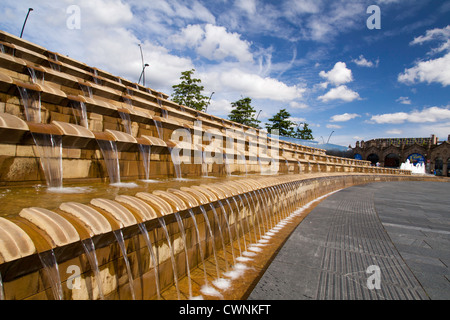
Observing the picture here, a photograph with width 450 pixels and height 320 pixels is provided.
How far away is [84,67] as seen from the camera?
8766 millimetres

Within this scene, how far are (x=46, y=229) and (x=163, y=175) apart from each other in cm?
404

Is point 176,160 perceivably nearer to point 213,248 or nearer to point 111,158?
point 111,158

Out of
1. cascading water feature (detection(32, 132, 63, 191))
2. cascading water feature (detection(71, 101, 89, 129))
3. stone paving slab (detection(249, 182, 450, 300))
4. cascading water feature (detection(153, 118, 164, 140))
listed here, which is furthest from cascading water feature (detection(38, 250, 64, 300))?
cascading water feature (detection(153, 118, 164, 140))

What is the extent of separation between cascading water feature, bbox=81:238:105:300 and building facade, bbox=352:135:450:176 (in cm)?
6051

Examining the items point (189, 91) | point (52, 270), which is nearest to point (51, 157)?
point (52, 270)

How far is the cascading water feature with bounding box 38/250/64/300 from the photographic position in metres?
1.54

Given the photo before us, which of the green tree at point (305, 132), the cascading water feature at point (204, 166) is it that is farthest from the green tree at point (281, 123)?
the cascading water feature at point (204, 166)

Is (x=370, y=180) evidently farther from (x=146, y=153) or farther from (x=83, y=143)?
(x=83, y=143)

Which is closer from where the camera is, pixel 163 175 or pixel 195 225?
pixel 195 225

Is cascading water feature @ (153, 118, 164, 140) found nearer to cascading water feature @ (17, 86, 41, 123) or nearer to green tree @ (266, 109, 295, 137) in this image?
cascading water feature @ (17, 86, 41, 123)

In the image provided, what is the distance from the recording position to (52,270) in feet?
5.26

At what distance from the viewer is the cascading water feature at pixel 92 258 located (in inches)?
70.7

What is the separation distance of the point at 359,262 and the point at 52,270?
359 centimetres
